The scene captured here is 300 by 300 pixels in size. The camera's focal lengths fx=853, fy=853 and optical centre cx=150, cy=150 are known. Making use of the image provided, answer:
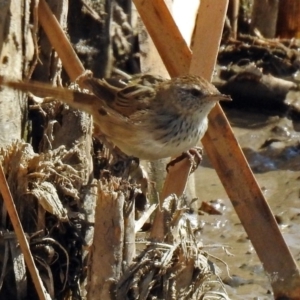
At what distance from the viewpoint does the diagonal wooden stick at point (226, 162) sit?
3850mm

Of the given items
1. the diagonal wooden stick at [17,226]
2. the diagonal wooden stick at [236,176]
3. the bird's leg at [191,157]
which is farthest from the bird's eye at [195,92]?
the diagonal wooden stick at [17,226]

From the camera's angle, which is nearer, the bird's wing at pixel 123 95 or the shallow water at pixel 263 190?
the bird's wing at pixel 123 95

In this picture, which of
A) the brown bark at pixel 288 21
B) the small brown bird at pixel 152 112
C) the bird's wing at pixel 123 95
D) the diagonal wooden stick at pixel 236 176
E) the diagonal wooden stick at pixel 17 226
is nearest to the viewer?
the diagonal wooden stick at pixel 17 226

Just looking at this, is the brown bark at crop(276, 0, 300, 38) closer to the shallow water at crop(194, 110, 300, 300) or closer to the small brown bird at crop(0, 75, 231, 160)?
the shallow water at crop(194, 110, 300, 300)

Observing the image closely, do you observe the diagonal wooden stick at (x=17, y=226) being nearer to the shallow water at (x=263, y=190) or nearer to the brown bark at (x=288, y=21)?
the shallow water at (x=263, y=190)

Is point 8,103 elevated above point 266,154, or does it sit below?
above

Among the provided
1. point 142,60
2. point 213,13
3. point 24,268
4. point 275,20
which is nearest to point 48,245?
point 24,268

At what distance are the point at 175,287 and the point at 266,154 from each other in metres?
2.79

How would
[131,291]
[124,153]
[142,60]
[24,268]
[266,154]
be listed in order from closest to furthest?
1. [131,291]
2. [24,268]
3. [124,153]
4. [142,60]
5. [266,154]

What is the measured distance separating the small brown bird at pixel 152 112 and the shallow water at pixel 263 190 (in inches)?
31.7

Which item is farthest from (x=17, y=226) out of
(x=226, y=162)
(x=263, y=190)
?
(x=263, y=190)

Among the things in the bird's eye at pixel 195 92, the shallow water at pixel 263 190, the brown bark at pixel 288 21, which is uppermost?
the brown bark at pixel 288 21

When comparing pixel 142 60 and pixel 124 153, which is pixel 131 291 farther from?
pixel 142 60

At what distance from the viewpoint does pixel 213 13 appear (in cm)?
394
